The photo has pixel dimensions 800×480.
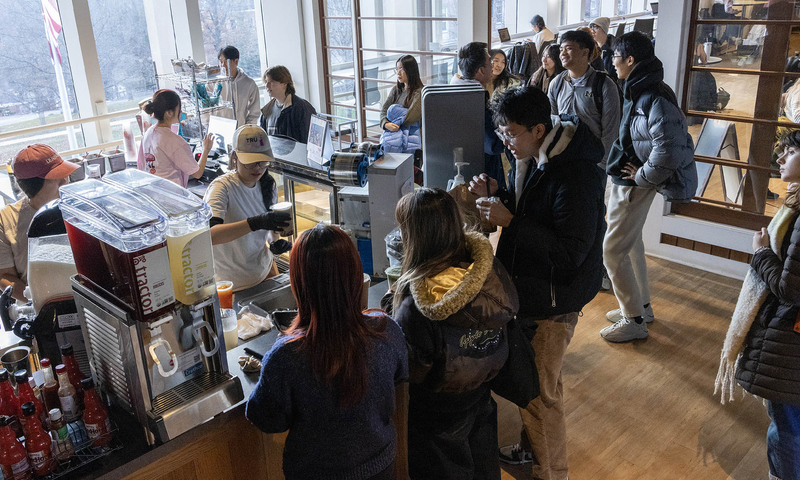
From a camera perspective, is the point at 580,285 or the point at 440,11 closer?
the point at 580,285

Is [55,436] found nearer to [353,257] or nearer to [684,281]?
[353,257]

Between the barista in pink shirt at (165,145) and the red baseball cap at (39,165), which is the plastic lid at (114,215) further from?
the barista in pink shirt at (165,145)

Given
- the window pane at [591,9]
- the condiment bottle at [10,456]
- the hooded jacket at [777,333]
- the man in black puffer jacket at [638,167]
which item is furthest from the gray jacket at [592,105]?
the window pane at [591,9]

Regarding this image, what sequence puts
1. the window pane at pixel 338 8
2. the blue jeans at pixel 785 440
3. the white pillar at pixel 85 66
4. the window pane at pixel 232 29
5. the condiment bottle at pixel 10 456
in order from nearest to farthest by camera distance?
the condiment bottle at pixel 10 456 < the blue jeans at pixel 785 440 < the white pillar at pixel 85 66 < the window pane at pixel 338 8 < the window pane at pixel 232 29

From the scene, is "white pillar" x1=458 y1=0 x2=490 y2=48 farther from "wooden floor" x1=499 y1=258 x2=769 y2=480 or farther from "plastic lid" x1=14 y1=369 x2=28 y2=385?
"plastic lid" x1=14 y1=369 x2=28 y2=385

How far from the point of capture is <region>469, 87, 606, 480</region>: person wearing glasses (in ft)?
6.93

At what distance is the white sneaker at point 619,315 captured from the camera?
3.71 metres

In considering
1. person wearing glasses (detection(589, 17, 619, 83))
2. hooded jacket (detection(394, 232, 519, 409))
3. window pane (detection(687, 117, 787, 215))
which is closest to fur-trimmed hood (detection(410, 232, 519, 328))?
hooded jacket (detection(394, 232, 519, 409))

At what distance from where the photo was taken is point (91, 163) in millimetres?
4434

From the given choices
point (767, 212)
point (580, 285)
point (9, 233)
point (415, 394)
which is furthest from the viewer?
point (767, 212)

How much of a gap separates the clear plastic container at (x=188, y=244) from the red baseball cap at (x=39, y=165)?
3.82ft

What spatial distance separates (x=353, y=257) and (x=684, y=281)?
3.36m

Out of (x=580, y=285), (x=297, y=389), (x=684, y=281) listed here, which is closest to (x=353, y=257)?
(x=297, y=389)

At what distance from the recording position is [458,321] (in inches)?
70.6
